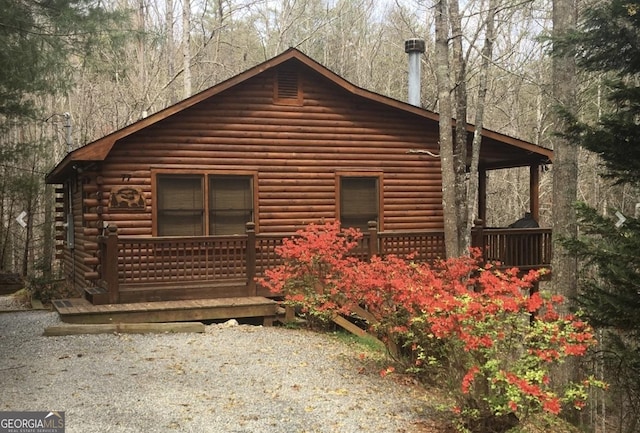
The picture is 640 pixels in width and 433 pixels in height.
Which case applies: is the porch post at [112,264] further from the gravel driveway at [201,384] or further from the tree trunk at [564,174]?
the tree trunk at [564,174]

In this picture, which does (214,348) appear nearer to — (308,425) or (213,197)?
(308,425)

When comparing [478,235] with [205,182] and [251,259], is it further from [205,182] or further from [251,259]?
[205,182]

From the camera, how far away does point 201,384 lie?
22.4ft

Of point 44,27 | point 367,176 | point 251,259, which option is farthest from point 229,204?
point 44,27

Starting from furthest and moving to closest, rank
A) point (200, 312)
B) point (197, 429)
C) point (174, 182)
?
point (174, 182) < point (200, 312) < point (197, 429)

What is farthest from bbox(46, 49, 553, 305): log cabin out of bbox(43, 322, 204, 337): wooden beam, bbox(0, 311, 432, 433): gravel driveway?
bbox(0, 311, 432, 433): gravel driveway

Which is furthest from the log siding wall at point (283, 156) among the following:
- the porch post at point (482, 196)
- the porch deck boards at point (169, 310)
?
the porch post at point (482, 196)

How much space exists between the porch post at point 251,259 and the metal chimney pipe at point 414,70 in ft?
23.7

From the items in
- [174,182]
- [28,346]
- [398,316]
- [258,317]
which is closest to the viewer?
[398,316]

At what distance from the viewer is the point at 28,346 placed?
27.9 feet

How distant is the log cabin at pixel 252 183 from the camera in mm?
11195

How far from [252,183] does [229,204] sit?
67 centimetres

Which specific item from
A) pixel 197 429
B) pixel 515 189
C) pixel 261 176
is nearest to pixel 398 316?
pixel 197 429

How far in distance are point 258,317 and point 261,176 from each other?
3208 mm
